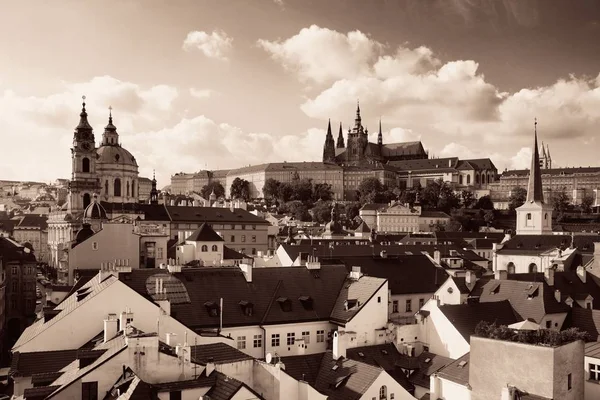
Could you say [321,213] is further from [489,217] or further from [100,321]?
[100,321]

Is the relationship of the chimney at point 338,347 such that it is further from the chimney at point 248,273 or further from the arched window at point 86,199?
the arched window at point 86,199

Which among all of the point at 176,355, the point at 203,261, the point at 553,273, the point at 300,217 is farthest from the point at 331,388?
the point at 300,217

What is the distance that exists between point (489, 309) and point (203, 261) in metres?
30.1

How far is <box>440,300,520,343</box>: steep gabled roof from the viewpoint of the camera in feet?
121

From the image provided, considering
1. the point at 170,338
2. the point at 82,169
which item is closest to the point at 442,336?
the point at 170,338

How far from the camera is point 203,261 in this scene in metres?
59.9

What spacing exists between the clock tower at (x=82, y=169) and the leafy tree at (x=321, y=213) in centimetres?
8836

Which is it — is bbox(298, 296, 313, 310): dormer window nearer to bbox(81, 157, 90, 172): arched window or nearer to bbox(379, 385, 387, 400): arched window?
bbox(379, 385, 387, 400): arched window

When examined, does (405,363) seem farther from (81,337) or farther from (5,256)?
(5,256)

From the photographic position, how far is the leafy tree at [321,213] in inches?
6906

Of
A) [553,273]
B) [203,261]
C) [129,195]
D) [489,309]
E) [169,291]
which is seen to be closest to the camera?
[169,291]

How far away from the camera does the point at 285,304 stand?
3800cm

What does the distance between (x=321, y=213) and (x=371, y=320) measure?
139029mm

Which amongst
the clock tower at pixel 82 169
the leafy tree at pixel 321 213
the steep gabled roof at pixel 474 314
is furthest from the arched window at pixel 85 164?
the leafy tree at pixel 321 213
